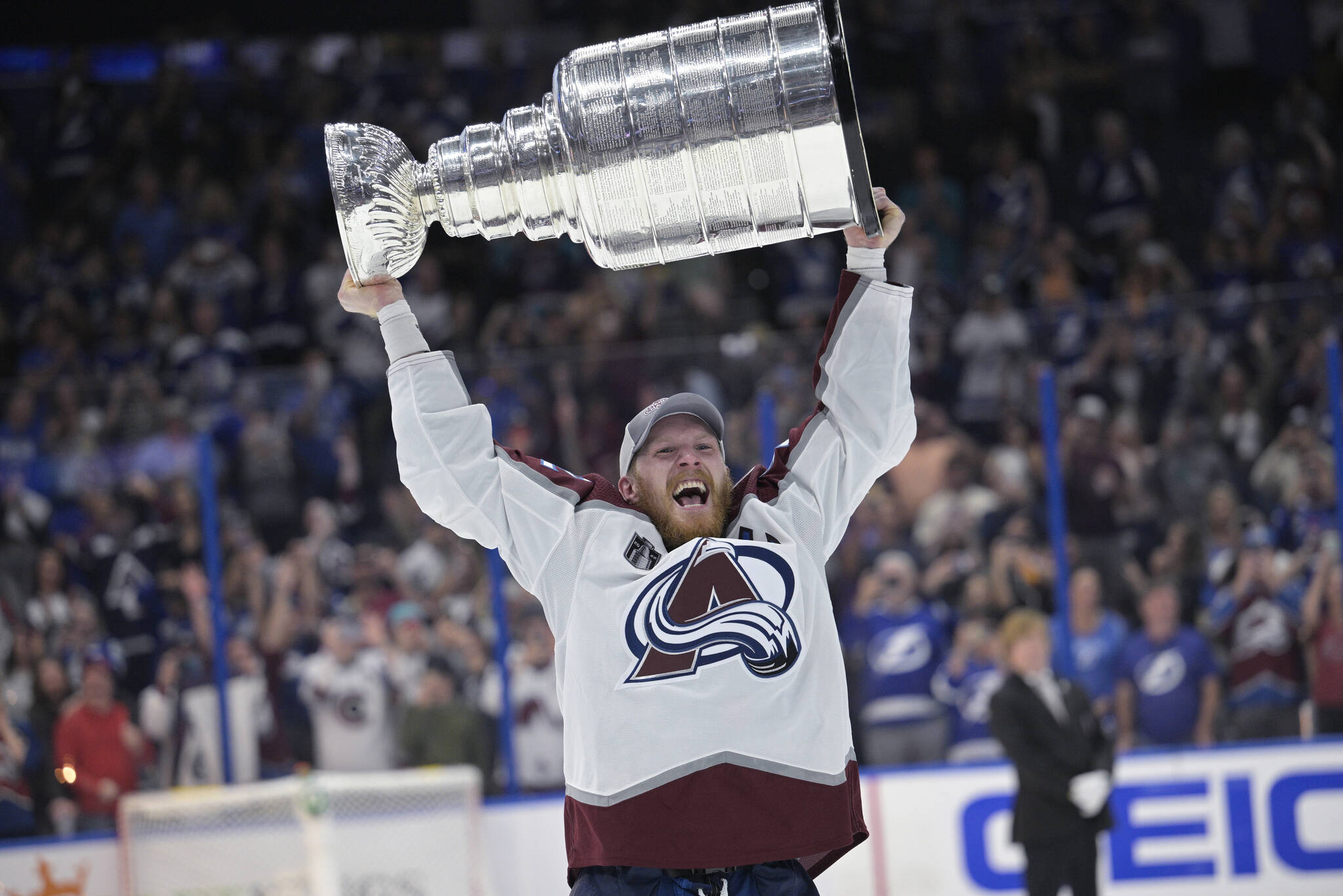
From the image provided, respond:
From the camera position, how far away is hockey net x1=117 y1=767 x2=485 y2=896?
6.30 meters

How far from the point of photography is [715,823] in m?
2.42

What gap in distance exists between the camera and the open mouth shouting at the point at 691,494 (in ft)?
8.82

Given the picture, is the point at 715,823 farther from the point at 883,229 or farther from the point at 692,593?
the point at 883,229

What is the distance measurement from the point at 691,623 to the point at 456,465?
49 cm

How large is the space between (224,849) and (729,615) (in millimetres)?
4508

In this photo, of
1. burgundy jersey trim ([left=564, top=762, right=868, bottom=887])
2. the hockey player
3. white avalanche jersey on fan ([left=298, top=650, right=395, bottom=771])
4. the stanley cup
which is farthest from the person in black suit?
the stanley cup

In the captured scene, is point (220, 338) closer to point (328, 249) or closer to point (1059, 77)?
point (328, 249)

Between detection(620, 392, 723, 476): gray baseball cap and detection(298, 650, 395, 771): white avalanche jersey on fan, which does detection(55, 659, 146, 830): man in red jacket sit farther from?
detection(620, 392, 723, 476): gray baseball cap

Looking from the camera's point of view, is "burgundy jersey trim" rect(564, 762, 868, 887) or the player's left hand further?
the player's left hand

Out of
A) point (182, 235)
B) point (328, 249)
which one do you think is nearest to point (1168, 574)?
point (328, 249)

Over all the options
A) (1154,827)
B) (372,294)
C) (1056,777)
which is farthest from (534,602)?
(372,294)

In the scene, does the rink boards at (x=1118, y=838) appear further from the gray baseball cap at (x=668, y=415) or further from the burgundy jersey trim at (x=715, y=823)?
the burgundy jersey trim at (x=715, y=823)

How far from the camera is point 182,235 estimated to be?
964 cm

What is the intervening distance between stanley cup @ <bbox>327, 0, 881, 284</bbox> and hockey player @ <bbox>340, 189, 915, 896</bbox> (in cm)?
21
